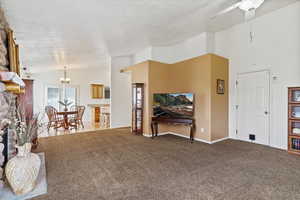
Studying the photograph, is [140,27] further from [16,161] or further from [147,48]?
[16,161]

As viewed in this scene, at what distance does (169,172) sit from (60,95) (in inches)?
308

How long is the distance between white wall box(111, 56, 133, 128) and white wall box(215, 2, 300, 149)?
449cm

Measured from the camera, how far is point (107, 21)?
3.42m

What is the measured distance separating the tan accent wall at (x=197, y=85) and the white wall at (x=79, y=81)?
4121 millimetres

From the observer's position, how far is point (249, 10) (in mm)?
2975

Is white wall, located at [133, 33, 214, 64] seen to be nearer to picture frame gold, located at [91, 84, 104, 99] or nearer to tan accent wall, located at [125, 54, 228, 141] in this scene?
tan accent wall, located at [125, 54, 228, 141]

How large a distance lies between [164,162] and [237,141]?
2719 millimetres

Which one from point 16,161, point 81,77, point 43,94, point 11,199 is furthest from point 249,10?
point 43,94

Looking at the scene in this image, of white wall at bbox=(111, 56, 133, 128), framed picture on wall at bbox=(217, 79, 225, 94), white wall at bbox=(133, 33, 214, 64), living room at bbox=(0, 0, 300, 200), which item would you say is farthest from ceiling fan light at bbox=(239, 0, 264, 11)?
white wall at bbox=(111, 56, 133, 128)

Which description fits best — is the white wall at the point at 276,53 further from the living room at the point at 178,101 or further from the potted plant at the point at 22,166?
the potted plant at the point at 22,166

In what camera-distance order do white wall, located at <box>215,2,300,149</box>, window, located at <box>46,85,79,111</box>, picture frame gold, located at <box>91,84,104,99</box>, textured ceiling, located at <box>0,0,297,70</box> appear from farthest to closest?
picture frame gold, located at <box>91,84,104,99</box>, window, located at <box>46,85,79,111</box>, white wall, located at <box>215,2,300,149</box>, textured ceiling, located at <box>0,0,297,70</box>

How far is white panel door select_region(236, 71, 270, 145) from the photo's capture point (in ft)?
13.4

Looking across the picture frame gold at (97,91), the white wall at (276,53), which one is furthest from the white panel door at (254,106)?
the picture frame gold at (97,91)

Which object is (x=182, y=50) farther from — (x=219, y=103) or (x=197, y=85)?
(x=219, y=103)
